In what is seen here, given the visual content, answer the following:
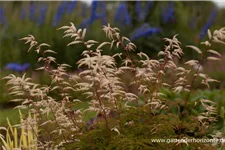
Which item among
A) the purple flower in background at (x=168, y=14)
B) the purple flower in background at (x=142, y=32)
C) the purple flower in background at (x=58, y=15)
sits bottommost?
the purple flower in background at (x=142, y=32)

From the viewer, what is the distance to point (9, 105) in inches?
353

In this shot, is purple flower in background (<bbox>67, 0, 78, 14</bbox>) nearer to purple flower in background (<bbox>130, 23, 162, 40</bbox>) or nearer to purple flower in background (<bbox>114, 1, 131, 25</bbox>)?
purple flower in background (<bbox>114, 1, 131, 25</bbox>)

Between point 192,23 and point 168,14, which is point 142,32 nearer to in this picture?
point 168,14

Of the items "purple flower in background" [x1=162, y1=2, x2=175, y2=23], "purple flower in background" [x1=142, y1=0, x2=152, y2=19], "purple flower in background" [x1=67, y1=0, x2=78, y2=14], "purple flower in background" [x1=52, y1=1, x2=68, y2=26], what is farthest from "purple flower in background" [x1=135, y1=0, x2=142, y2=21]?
"purple flower in background" [x1=52, y1=1, x2=68, y2=26]

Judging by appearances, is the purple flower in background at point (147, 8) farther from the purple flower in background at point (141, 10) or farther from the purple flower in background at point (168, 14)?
the purple flower in background at point (168, 14)

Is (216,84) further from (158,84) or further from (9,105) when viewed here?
(158,84)

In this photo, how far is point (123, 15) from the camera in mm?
13258

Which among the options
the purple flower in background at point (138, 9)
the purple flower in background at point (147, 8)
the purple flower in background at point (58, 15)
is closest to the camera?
the purple flower in background at point (58, 15)

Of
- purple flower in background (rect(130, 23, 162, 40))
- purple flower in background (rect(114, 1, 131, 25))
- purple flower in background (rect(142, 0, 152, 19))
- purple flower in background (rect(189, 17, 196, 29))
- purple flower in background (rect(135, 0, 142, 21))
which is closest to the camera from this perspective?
purple flower in background (rect(130, 23, 162, 40))

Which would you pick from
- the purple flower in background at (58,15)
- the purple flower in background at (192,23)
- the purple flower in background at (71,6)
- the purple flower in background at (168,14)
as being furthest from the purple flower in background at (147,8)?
the purple flower in background at (58,15)

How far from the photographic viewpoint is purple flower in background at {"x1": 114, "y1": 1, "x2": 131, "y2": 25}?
12.9 meters

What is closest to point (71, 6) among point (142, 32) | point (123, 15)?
point (123, 15)

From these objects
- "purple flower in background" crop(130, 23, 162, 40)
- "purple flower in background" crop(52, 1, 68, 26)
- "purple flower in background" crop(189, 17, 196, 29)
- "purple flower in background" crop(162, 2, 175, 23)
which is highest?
"purple flower in background" crop(52, 1, 68, 26)

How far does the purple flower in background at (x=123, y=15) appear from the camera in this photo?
12923 millimetres
